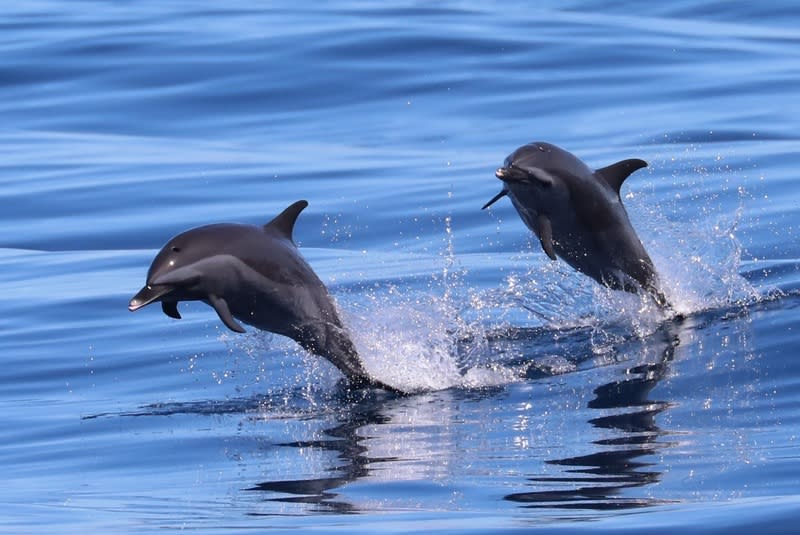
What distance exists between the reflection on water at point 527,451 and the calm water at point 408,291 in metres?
0.02

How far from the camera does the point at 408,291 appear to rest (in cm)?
1120

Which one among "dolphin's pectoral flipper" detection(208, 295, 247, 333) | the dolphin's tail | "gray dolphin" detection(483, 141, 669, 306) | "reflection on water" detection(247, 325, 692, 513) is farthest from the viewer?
"gray dolphin" detection(483, 141, 669, 306)

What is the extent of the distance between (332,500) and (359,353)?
2.37 meters

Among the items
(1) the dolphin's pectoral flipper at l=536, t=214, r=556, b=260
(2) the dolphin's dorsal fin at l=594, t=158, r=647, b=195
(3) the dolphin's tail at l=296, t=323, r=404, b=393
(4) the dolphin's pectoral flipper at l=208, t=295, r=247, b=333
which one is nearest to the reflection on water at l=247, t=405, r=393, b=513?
(3) the dolphin's tail at l=296, t=323, r=404, b=393

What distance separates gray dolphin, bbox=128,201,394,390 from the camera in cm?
786

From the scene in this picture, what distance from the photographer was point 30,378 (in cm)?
962

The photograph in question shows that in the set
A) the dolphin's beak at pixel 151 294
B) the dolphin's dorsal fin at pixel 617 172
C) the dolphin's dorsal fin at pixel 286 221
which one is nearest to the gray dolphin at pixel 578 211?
the dolphin's dorsal fin at pixel 617 172

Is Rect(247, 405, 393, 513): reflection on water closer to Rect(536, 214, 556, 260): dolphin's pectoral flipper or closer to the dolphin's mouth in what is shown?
Rect(536, 214, 556, 260): dolphin's pectoral flipper

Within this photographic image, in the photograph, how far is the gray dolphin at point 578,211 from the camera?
897 centimetres

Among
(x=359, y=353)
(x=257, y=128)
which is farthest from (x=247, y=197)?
(x=359, y=353)

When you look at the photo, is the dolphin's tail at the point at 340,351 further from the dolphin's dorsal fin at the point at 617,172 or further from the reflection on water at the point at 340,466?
the dolphin's dorsal fin at the point at 617,172

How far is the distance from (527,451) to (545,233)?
2209mm

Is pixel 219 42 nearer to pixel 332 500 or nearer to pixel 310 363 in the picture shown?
pixel 310 363

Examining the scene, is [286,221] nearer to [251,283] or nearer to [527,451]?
[251,283]
